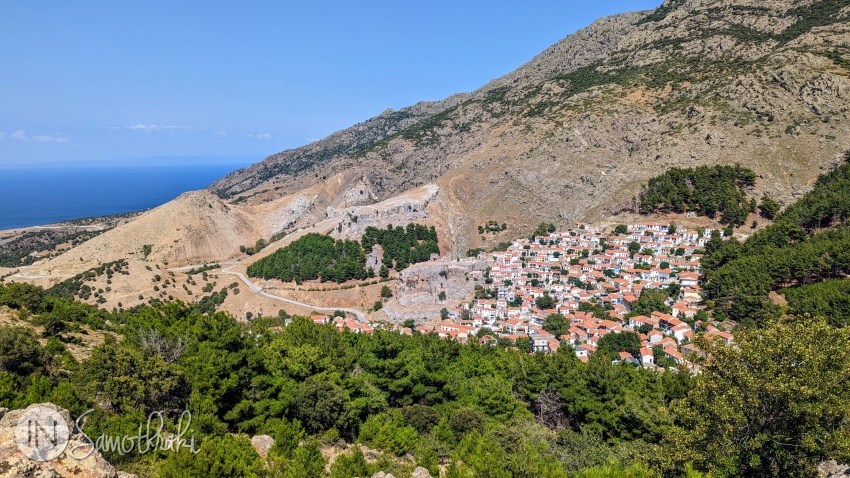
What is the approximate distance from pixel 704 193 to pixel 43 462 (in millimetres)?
77716

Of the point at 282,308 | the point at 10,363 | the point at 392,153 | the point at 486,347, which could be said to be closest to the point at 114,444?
the point at 10,363

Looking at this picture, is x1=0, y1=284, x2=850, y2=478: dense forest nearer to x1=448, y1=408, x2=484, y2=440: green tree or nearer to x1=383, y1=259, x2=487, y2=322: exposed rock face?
x1=448, y1=408, x2=484, y2=440: green tree

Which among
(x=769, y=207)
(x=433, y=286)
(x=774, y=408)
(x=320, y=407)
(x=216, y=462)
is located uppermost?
(x=769, y=207)

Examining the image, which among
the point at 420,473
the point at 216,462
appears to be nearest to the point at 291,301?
the point at 420,473

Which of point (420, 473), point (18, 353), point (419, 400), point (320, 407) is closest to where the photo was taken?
point (420, 473)

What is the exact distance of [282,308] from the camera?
62531 millimetres

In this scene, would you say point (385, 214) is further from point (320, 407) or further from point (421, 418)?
point (320, 407)

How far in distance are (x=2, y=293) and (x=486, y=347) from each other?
3053cm

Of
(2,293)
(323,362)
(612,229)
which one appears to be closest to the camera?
(323,362)

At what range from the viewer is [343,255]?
73875 millimetres

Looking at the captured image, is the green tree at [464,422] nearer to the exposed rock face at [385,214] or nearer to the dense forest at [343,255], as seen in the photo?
the dense forest at [343,255]

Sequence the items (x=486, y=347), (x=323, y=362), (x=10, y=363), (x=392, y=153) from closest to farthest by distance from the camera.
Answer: (x=10, y=363) < (x=323, y=362) < (x=486, y=347) < (x=392, y=153)

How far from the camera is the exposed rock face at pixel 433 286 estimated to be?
61531 millimetres

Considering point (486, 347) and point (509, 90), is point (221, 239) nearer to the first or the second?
point (486, 347)
